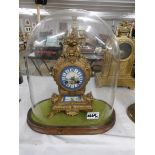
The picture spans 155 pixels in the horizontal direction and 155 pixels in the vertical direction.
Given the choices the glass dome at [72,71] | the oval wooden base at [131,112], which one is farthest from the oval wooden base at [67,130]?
the oval wooden base at [131,112]

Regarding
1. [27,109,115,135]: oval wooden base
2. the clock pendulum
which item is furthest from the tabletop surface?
the clock pendulum

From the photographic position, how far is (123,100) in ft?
4.49

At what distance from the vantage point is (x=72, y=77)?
3.46 feet

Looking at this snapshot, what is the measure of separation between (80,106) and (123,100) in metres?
0.39

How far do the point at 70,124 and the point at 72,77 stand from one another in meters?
0.23

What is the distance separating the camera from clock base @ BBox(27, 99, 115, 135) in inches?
40.4

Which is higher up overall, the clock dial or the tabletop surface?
the clock dial

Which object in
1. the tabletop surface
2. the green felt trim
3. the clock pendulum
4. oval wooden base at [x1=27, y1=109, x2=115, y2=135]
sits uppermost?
the clock pendulum

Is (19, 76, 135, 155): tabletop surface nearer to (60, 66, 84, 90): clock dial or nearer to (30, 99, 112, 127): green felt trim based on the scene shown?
(30, 99, 112, 127): green felt trim

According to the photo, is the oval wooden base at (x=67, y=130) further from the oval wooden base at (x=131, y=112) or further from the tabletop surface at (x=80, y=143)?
the oval wooden base at (x=131, y=112)

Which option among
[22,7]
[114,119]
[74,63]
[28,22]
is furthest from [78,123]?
[22,7]

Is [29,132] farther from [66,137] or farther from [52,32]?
[52,32]

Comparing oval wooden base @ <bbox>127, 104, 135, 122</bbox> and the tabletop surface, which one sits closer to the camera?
the tabletop surface

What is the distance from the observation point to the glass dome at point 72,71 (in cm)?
104
